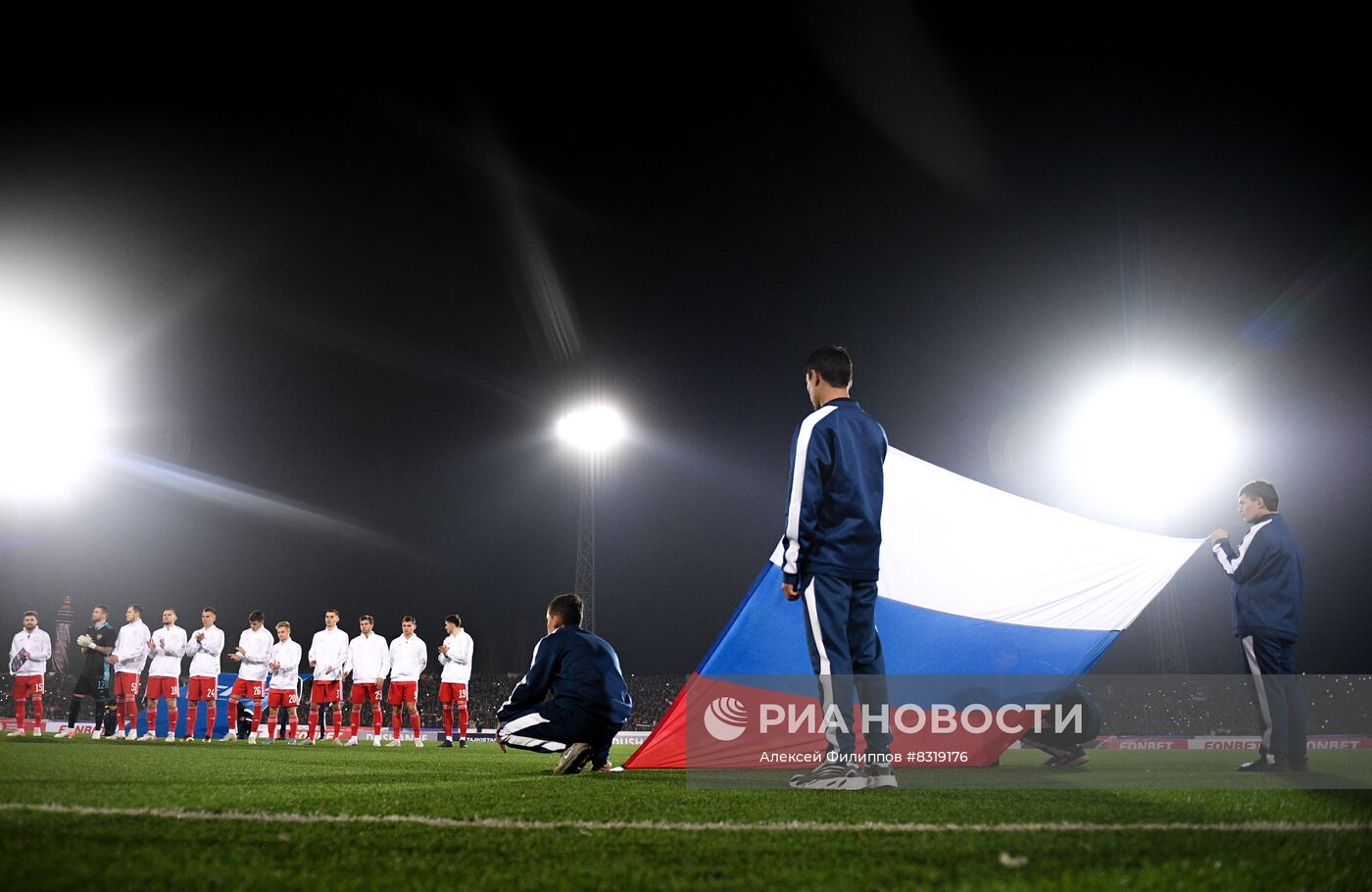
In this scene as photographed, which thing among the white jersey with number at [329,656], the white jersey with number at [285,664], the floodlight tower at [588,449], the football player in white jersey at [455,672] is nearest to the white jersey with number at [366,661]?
the white jersey with number at [329,656]

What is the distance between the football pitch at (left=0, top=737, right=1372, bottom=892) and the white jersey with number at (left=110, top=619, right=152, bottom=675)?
10.9 metres

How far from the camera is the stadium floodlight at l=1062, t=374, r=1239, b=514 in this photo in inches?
776

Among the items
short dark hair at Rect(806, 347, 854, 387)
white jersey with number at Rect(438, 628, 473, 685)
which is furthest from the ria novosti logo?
white jersey with number at Rect(438, 628, 473, 685)

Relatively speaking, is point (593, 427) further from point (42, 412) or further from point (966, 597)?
point (966, 597)

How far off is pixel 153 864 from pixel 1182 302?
23.8 metres

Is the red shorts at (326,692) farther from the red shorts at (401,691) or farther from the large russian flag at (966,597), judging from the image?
the large russian flag at (966,597)

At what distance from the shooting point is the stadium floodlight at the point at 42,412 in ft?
74.7

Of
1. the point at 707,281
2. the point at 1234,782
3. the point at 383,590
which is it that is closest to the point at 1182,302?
the point at 707,281

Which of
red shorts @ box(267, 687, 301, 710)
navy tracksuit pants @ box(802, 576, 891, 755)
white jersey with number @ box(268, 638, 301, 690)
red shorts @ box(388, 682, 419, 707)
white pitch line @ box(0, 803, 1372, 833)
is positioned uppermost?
navy tracksuit pants @ box(802, 576, 891, 755)

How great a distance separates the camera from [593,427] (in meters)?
21.9

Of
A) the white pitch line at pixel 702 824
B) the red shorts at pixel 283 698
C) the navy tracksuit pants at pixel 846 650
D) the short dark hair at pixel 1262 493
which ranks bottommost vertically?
the red shorts at pixel 283 698

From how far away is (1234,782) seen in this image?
190 inches

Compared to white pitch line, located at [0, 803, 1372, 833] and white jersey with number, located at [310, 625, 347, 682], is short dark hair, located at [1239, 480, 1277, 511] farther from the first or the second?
white jersey with number, located at [310, 625, 347, 682]

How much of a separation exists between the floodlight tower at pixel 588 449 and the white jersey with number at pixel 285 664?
6926 mm
